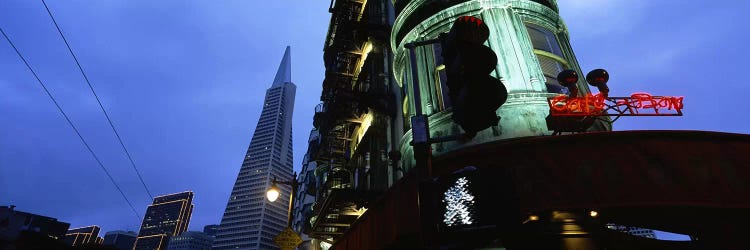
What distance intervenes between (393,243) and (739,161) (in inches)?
238

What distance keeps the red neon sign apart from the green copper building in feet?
2.67

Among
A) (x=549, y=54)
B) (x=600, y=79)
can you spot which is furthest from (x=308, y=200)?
(x=600, y=79)

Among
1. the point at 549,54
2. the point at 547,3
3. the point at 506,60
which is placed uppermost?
the point at 547,3

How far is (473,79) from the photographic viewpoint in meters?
2.69

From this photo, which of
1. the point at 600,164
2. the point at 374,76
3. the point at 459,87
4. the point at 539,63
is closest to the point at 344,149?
the point at 374,76

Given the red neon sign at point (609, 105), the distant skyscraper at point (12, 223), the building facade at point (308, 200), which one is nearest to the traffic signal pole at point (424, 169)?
the red neon sign at point (609, 105)

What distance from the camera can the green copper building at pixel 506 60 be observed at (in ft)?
32.1

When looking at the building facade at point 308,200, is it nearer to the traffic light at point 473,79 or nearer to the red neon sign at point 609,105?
the red neon sign at point 609,105

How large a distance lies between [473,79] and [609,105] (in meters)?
7.93

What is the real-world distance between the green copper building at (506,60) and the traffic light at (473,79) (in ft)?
23.0

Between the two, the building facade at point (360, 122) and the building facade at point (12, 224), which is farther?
the building facade at point (12, 224)

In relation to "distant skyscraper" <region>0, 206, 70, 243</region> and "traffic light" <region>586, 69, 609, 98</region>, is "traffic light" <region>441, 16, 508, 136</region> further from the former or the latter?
"distant skyscraper" <region>0, 206, 70, 243</region>

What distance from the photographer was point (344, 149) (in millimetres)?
21500

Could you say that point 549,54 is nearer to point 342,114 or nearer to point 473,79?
point 473,79
